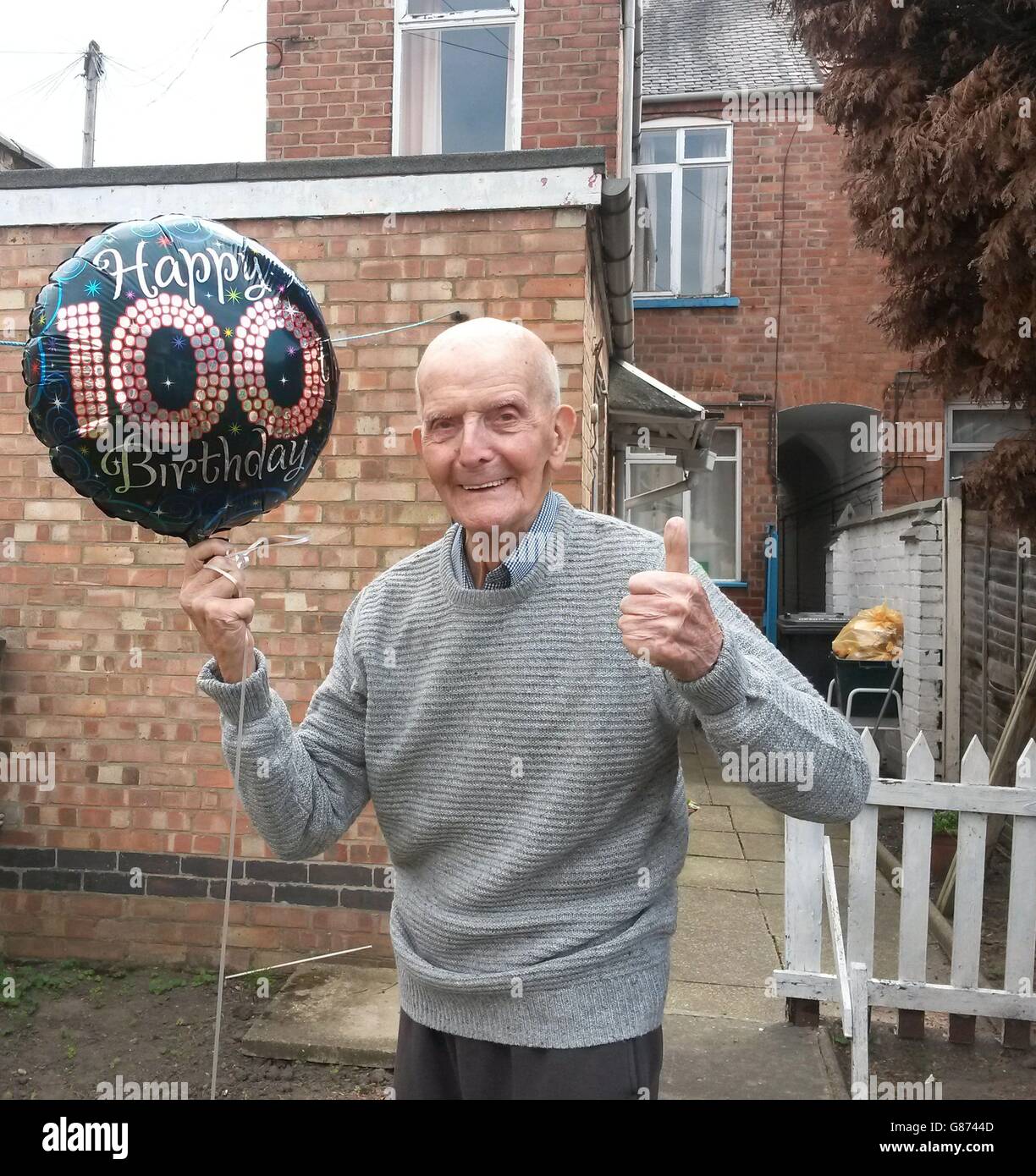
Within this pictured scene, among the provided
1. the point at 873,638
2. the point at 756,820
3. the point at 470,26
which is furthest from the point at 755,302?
the point at 756,820

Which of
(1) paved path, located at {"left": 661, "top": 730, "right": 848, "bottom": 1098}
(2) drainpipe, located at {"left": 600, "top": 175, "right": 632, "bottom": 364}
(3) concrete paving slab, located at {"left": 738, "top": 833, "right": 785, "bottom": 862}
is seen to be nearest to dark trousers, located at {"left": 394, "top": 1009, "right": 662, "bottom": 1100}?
(1) paved path, located at {"left": 661, "top": 730, "right": 848, "bottom": 1098}

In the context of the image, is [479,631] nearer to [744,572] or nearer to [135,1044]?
[135,1044]

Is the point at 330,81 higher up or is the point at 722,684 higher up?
the point at 330,81

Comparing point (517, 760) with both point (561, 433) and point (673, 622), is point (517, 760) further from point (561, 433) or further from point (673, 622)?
point (561, 433)

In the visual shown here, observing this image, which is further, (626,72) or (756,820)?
(626,72)

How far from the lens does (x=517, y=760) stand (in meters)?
Result: 1.45

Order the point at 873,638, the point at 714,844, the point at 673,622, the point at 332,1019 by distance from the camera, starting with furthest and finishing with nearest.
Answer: the point at 873,638, the point at 714,844, the point at 332,1019, the point at 673,622

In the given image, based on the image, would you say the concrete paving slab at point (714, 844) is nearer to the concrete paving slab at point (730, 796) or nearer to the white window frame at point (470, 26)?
the concrete paving slab at point (730, 796)

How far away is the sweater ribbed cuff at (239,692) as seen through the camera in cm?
148

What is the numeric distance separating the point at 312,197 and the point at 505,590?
2.85m

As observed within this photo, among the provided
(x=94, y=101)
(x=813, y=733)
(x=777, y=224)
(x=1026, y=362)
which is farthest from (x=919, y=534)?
(x=94, y=101)

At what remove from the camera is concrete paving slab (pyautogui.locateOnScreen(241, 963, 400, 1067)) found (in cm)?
324

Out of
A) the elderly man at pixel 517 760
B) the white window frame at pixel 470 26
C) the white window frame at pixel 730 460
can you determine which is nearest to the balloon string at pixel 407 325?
the elderly man at pixel 517 760

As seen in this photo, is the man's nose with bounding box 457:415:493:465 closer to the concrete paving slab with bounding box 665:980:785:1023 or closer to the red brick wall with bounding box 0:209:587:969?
the red brick wall with bounding box 0:209:587:969
